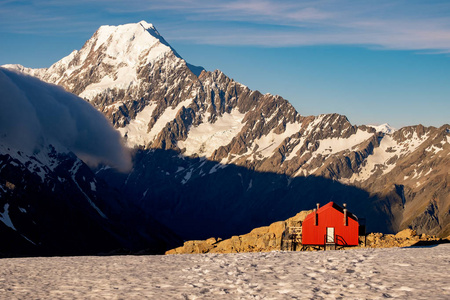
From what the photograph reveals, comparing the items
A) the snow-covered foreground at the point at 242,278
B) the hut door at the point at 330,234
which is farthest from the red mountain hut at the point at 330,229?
the snow-covered foreground at the point at 242,278

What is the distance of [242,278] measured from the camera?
37.3 m

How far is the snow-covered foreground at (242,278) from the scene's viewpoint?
32.8 metres

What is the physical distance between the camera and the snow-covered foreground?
32.8m

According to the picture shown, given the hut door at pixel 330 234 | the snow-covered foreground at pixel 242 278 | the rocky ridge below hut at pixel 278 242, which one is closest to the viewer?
the snow-covered foreground at pixel 242 278

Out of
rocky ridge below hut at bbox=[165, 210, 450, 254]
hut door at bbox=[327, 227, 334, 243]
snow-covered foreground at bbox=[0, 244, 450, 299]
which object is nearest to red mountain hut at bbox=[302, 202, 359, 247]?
hut door at bbox=[327, 227, 334, 243]

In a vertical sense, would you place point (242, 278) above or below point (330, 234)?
below

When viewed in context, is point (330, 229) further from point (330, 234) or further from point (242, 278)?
point (242, 278)

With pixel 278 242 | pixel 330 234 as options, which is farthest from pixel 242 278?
pixel 278 242

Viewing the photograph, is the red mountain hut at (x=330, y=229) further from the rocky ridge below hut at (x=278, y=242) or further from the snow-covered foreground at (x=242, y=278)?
the snow-covered foreground at (x=242, y=278)

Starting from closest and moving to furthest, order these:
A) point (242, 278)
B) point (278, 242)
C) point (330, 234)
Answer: point (242, 278) → point (330, 234) → point (278, 242)

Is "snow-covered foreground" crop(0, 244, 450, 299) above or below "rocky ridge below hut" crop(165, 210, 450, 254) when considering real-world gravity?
below

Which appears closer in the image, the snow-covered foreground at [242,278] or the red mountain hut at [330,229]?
the snow-covered foreground at [242,278]

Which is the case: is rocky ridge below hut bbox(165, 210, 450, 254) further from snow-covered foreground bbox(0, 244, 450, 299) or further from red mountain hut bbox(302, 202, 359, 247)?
snow-covered foreground bbox(0, 244, 450, 299)

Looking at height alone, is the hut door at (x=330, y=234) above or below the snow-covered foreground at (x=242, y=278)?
above
